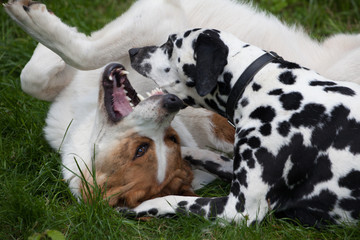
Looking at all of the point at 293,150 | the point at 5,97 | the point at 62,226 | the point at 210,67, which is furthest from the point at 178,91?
the point at 5,97

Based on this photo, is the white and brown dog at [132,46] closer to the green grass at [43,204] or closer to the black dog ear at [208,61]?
the green grass at [43,204]

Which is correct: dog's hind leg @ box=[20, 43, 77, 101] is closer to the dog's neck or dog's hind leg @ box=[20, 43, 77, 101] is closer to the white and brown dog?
the white and brown dog

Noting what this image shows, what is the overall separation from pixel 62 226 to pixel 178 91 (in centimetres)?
148

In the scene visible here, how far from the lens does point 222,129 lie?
17.2 feet

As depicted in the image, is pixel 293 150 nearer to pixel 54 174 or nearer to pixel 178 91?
pixel 178 91

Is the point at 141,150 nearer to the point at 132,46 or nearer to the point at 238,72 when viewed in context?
the point at 238,72

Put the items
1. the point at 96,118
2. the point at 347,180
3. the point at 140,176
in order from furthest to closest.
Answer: the point at 96,118
the point at 140,176
the point at 347,180

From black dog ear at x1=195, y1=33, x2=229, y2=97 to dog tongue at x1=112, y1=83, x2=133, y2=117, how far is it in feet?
2.38

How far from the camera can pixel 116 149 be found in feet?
14.9

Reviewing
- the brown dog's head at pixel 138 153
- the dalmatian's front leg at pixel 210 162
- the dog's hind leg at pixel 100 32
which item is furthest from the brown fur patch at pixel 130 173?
the dog's hind leg at pixel 100 32

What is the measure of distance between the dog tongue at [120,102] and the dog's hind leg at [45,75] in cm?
94

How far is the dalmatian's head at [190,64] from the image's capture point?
Answer: 4.39 metres

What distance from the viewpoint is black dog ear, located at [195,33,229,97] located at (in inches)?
172

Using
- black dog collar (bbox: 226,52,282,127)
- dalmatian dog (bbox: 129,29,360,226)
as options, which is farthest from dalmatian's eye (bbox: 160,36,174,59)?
black dog collar (bbox: 226,52,282,127)
